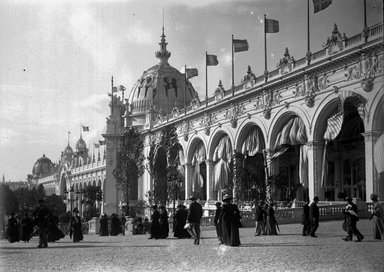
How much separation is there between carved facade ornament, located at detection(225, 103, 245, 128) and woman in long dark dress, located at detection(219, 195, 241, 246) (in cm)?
2709

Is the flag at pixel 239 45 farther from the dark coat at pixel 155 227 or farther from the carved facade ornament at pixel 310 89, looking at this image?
the dark coat at pixel 155 227

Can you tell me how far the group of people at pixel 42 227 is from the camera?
70.7ft

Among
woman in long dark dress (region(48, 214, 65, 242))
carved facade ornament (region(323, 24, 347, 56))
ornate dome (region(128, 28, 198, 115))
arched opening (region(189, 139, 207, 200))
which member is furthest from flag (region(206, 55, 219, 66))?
ornate dome (region(128, 28, 198, 115))

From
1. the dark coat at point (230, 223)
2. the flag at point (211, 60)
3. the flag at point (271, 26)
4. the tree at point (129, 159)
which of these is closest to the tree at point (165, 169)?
the tree at point (129, 159)

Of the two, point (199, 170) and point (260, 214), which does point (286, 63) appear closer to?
point (260, 214)

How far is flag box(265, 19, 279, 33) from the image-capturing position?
38.9 metres

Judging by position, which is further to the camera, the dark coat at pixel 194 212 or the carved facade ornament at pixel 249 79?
the carved facade ornament at pixel 249 79

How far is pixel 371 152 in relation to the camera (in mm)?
32219

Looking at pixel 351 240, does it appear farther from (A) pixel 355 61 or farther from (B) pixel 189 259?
(A) pixel 355 61

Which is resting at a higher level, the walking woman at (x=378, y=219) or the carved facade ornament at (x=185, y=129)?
the carved facade ornament at (x=185, y=129)

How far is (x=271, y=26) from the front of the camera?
39.3 meters

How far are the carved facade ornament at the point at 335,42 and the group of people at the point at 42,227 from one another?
52.1 ft

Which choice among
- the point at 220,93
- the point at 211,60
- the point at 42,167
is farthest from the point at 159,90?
the point at 42,167

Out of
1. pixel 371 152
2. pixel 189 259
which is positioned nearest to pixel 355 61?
pixel 371 152
